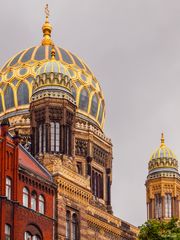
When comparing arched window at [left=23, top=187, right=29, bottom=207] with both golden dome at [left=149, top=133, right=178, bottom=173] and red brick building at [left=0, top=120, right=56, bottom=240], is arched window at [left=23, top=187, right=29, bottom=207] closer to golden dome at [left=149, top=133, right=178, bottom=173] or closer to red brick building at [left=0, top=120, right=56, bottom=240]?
red brick building at [left=0, top=120, right=56, bottom=240]

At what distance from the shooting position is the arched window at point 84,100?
67.4 metres

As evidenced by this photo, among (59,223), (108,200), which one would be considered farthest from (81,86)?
(59,223)

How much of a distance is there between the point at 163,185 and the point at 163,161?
1.87 m

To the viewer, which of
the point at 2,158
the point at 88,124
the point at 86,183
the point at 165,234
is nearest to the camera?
the point at 165,234

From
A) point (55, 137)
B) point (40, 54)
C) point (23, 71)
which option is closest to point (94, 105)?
point (40, 54)

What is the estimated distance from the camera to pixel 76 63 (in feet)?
229

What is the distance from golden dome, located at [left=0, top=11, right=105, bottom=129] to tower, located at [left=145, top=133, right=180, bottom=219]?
547cm

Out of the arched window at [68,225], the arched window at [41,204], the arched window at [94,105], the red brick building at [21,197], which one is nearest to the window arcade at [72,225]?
the arched window at [68,225]

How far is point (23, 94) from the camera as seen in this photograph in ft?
219

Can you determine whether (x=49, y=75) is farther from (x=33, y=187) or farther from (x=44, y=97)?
(x=33, y=187)

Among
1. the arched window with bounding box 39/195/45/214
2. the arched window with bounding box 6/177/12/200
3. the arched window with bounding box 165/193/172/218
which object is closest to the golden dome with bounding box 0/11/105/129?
the arched window with bounding box 165/193/172/218

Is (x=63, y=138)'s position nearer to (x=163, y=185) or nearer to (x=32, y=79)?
(x=32, y=79)

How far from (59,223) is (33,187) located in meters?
2.84

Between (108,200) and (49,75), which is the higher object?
(49,75)
